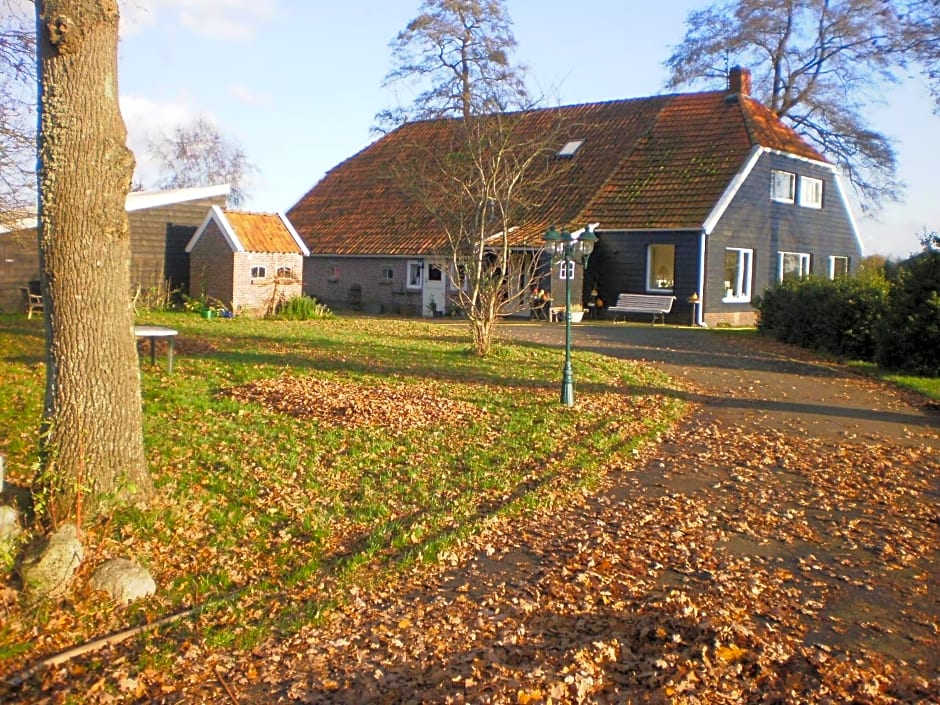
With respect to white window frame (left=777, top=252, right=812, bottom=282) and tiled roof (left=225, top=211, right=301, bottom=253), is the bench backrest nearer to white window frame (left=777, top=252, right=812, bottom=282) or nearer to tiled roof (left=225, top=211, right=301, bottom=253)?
white window frame (left=777, top=252, right=812, bottom=282)

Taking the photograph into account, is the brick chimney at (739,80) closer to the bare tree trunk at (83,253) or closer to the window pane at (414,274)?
the window pane at (414,274)

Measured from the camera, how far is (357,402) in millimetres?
12148

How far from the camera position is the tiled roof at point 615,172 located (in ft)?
95.9

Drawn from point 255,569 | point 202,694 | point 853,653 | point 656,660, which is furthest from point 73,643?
point 853,653

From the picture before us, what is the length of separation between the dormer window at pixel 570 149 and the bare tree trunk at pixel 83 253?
27.2 metres

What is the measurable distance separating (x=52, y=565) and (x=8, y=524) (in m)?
0.61

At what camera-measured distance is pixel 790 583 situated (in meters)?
6.57

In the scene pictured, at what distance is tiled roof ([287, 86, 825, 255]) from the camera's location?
2923cm

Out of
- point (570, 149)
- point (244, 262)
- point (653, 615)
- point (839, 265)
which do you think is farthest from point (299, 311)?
point (653, 615)

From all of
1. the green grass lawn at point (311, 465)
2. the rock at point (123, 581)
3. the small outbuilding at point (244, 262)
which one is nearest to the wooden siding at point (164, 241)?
the small outbuilding at point (244, 262)

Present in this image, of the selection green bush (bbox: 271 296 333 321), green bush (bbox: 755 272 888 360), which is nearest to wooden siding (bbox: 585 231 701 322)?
green bush (bbox: 755 272 888 360)

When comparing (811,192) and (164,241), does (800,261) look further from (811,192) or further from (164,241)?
(164,241)

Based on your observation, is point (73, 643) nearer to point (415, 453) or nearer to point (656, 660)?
point (656, 660)

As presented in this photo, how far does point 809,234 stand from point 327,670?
3149 cm
